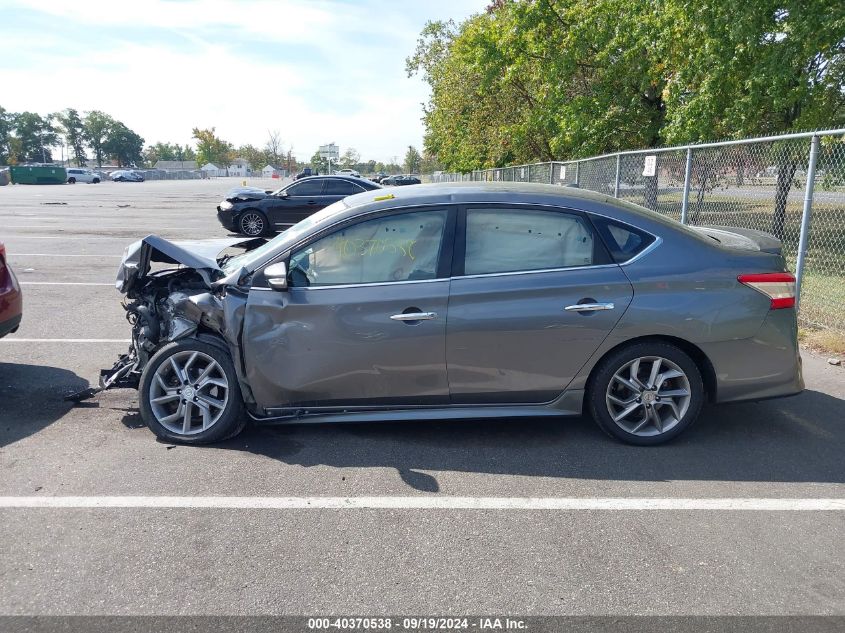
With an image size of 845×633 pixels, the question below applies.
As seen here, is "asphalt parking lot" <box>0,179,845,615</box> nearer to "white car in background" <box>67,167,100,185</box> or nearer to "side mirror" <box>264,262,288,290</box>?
"side mirror" <box>264,262,288,290</box>

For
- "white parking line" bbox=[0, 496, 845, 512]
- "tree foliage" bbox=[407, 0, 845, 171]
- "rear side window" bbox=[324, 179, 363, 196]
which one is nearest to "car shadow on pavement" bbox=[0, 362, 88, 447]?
"white parking line" bbox=[0, 496, 845, 512]

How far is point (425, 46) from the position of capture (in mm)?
45219

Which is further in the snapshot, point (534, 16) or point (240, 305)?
point (534, 16)

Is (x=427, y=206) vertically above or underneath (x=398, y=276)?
above

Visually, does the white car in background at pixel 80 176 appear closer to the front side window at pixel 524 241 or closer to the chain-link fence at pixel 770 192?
the chain-link fence at pixel 770 192

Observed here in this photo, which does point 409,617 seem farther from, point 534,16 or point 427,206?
point 534,16

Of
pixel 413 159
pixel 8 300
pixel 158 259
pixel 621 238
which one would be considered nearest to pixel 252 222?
pixel 8 300

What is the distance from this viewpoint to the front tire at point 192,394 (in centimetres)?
443

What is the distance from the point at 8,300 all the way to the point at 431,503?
4161mm

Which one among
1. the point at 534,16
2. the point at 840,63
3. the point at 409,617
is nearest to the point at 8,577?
the point at 409,617

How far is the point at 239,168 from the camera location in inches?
5379

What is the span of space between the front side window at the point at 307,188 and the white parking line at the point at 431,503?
15.0 metres

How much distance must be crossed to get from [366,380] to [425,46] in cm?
4492

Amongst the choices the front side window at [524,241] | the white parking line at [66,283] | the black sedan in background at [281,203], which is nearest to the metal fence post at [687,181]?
the front side window at [524,241]
